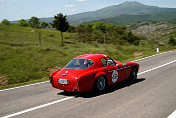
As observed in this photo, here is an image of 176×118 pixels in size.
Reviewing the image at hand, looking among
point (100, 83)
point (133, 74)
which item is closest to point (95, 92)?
point (100, 83)

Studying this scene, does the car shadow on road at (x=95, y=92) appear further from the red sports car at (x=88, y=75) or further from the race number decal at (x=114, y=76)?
the race number decal at (x=114, y=76)

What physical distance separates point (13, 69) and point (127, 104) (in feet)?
29.9

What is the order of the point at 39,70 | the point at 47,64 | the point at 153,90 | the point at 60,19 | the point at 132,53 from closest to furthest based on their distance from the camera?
the point at 153,90, the point at 39,70, the point at 47,64, the point at 132,53, the point at 60,19

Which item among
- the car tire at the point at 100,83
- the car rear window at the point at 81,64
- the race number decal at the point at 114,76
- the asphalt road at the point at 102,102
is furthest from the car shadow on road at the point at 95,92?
the car rear window at the point at 81,64

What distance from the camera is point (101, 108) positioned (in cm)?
611

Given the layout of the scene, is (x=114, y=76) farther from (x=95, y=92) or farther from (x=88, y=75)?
(x=88, y=75)

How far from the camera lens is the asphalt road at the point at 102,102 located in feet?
18.6

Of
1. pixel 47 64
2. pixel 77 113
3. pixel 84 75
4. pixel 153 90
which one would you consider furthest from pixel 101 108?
pixel 47 64

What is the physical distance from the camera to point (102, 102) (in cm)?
672

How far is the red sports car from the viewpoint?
288 inches

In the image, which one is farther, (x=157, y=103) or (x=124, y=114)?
(x=157, y=103)

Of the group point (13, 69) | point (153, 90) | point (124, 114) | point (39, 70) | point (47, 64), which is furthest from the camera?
point (47, 64)

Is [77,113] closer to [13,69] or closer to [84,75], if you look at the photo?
[84,75]

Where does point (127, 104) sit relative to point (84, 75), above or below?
below
